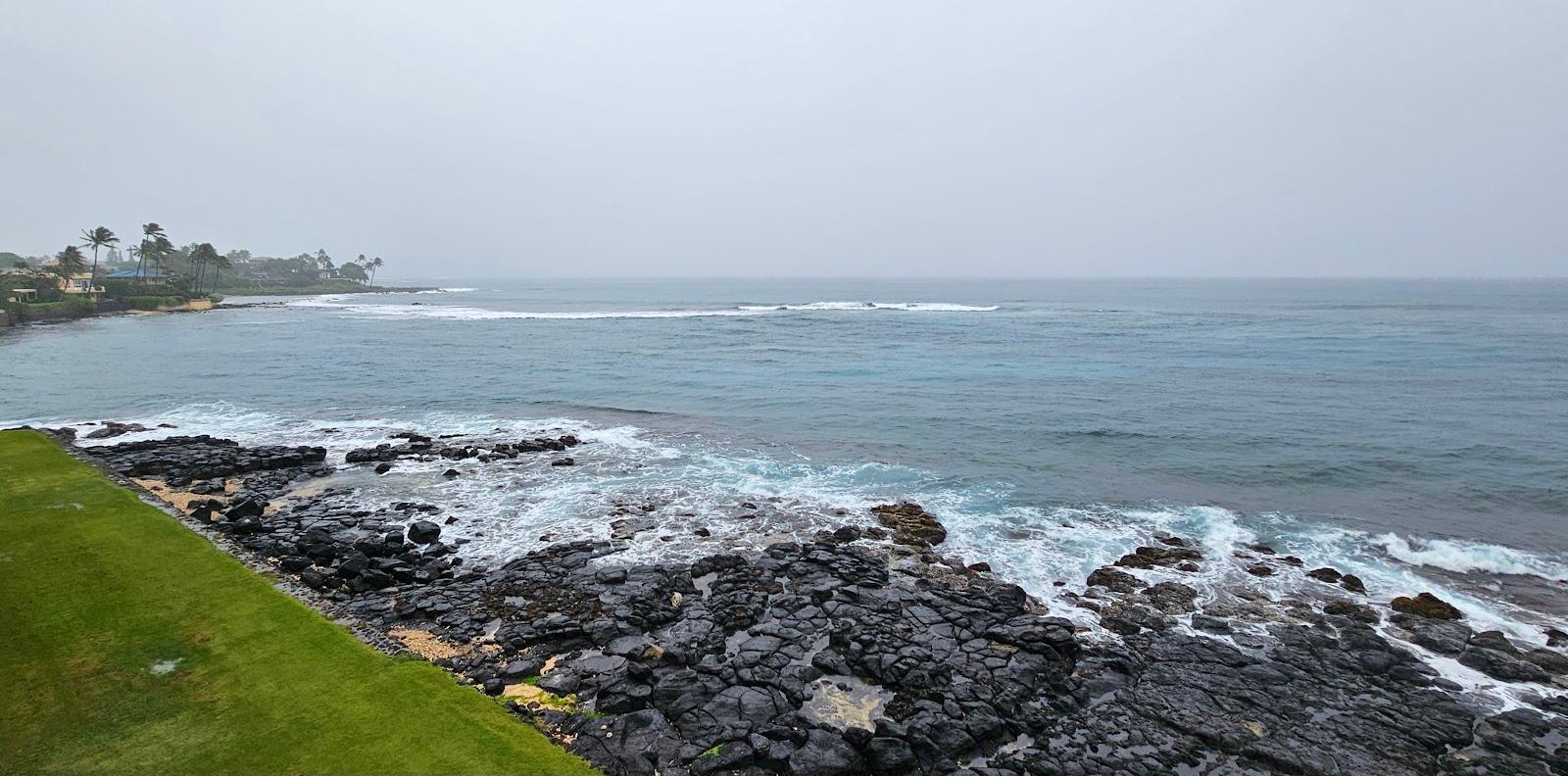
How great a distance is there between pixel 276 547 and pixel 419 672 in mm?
8547

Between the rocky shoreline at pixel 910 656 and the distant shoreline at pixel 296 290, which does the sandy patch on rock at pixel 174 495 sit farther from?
the distant shoreline at pixel 296 290

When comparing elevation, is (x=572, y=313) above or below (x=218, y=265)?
below

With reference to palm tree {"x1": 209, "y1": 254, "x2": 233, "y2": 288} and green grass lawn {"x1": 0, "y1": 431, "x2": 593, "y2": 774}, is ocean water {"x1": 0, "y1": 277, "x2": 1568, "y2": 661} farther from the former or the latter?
palm tree {"x1": 209, "y1": 254, "x2": 233, "y2": 288}

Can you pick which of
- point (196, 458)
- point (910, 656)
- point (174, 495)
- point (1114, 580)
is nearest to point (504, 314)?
point (196, 458)

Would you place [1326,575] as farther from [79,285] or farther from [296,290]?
[296,290]

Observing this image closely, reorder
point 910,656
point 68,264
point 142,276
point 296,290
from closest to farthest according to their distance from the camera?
point 910,656 < point 68,264 < point 142,276 < point 296,290

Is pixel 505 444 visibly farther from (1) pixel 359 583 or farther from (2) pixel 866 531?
(2) pixel 866 531

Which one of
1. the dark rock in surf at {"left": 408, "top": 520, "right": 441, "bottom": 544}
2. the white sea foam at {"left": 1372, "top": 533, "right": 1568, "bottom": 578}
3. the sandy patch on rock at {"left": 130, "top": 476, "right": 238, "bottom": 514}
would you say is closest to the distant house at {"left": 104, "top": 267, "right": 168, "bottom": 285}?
the sandy patch on rock at {"left": 130, "top": 476, "right": 238, "bottom": 514}

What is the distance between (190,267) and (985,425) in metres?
168

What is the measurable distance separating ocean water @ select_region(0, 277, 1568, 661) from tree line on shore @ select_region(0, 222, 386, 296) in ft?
115

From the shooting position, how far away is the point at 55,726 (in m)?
A: 9.16

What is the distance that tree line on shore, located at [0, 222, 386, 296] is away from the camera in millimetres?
93938

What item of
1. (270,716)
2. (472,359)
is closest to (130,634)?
(270,716)

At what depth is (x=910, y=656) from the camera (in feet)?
41.7
